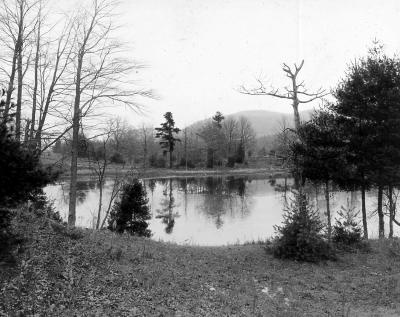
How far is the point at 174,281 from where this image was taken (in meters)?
7.79

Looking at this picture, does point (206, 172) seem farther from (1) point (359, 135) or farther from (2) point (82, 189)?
(1) point (359, 135)

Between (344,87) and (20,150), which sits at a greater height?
(344,87)

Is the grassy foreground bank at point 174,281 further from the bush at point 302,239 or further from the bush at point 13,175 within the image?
the bush at point 13,175

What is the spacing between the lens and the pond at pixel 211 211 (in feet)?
65.9

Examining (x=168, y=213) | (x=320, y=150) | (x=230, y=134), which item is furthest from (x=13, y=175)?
(x=230, y=134)

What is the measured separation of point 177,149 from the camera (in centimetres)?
7931

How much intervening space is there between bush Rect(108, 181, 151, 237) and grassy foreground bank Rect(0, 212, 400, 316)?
573cm

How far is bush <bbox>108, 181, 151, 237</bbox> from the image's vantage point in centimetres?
1655

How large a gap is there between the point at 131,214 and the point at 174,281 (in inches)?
364

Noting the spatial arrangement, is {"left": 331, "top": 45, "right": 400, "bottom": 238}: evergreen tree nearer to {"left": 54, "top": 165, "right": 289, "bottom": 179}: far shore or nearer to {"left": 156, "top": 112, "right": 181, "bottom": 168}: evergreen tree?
{"left": 54, "top": 165, "right": 289, "bottom": 179}: far shore

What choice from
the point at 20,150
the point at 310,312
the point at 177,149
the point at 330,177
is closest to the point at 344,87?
the point at 330,177

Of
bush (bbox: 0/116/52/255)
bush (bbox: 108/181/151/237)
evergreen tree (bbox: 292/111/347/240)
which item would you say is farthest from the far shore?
bush (bbox: 0/116/52/255)

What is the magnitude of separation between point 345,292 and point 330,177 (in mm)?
6480

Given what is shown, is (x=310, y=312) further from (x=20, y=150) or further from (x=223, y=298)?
(x=20, y=150)
